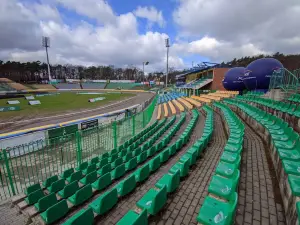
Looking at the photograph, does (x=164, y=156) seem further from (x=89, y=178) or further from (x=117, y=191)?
(x=89, y=178)

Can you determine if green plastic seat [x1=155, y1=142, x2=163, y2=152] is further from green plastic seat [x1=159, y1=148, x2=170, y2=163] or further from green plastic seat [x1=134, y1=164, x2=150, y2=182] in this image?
green plastic seat [x1=134, y1=164, x2=150, y2=182]

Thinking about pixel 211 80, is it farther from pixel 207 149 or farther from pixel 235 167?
pixel 235 167

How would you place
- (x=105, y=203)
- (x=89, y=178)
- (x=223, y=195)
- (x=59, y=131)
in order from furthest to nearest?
(x=59, y=131)
(x=89, y=178)
(x=105, y=203)
(x=223, y=195)

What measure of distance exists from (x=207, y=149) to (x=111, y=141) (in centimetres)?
618

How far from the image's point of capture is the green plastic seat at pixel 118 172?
17.0 feet

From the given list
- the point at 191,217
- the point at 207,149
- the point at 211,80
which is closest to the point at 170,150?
the point at 207,149

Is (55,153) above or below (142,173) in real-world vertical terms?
below

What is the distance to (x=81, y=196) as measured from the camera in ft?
13.2

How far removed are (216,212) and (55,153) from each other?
7.74m

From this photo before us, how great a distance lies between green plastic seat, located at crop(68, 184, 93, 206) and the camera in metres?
3.95

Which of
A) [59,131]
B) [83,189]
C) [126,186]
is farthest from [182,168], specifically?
[59,131]

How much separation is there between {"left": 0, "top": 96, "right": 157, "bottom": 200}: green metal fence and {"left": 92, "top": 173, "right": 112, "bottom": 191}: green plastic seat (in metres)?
3.25

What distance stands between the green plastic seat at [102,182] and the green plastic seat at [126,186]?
666 mm

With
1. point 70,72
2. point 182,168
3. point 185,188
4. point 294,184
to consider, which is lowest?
point 185,188
